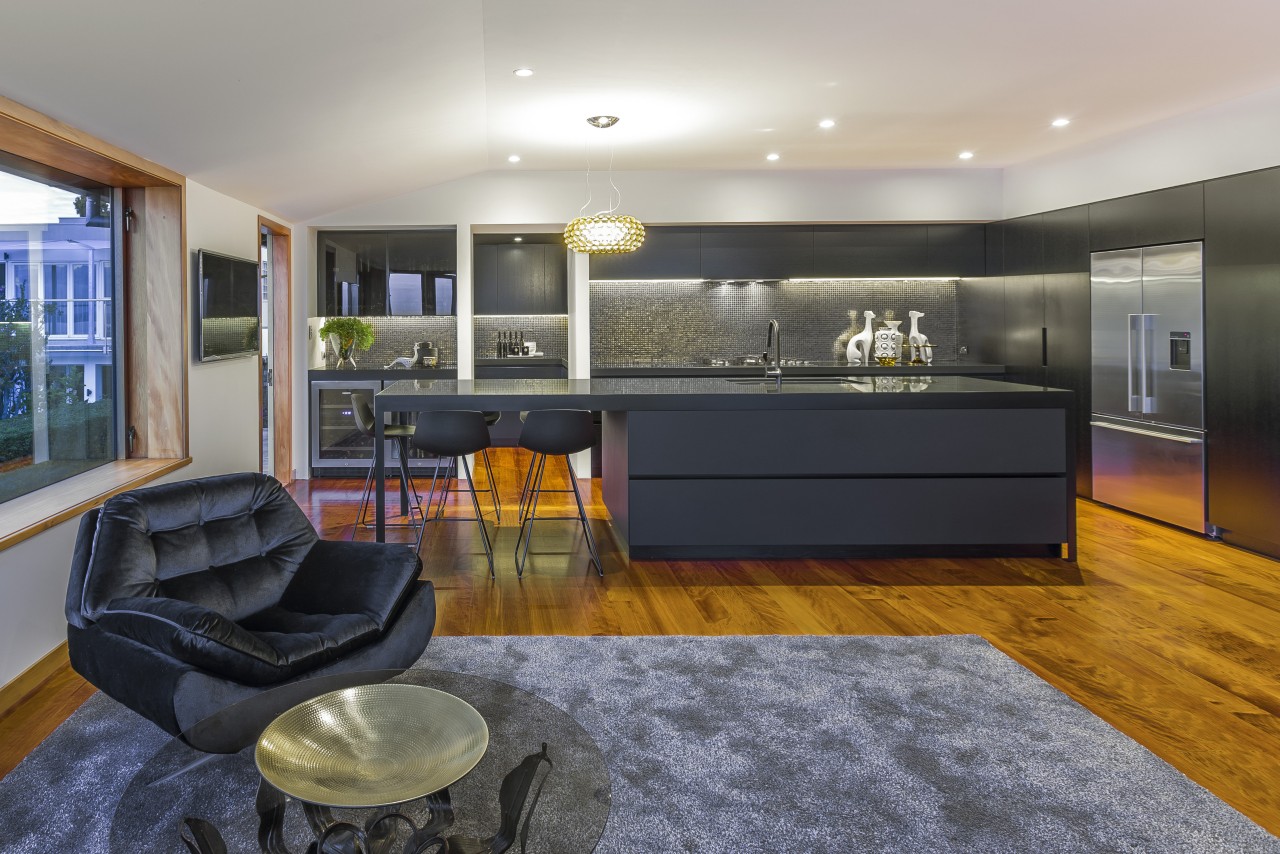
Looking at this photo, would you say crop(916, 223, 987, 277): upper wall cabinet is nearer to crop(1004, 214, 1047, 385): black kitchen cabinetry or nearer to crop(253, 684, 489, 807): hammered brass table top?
crop(1004, 214, 1047, 385): black kitchen cabinetry

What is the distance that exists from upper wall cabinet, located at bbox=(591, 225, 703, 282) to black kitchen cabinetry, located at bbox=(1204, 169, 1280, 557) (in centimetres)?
372

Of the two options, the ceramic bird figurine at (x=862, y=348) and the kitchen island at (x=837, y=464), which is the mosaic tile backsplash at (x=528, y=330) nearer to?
the ceramic bird figurine at (x=862, y=348)

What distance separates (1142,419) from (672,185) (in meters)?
3.83

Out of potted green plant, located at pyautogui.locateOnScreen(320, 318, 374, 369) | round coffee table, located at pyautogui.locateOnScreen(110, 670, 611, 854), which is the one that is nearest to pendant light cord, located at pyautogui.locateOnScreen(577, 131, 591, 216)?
potted green plant, located at pyautogui.locateOnScreen(320, 318, 374, 369)

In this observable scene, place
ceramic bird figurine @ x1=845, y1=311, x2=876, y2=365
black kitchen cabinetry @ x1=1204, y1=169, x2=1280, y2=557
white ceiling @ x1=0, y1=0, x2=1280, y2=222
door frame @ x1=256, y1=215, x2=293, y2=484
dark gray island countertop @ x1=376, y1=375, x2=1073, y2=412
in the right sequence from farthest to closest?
ceramic bird figurine @ x1=845, y1=311, x2=876, y2=365, door frame @ x1=256, y1=215, x2=293, y2=484, black kitchen cabinetry @ x1=1204, y1=169, x2=1280, y2=557, dark gray island countertop @ x1=376, y1=375, x2=1073, y2=412, white ceiling @ x1=0, y1=0, x2=1280, y2=222

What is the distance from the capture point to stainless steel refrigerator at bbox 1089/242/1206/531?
212 inches

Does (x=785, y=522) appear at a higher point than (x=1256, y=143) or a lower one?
lower

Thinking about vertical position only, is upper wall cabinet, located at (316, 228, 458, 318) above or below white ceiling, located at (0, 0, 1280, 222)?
below

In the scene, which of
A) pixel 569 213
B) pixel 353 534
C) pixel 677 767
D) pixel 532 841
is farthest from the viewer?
pixel 569 213

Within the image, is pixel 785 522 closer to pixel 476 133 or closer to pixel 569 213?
pixel 476 133

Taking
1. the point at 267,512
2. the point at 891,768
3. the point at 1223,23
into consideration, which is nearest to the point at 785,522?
the point at 891,768

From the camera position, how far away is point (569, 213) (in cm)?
738

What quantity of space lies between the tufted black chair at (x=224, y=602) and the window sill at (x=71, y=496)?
2.15 ft

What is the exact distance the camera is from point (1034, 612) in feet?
13.2
